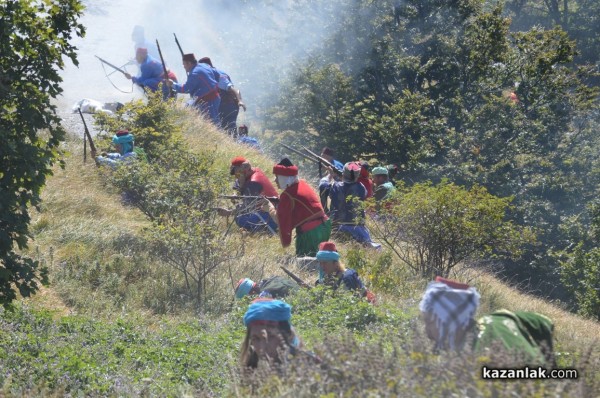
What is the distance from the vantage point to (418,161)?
1659 cm

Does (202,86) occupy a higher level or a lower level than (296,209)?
higher

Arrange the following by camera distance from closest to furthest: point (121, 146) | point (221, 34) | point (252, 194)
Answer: point (252, 194)
point (121, 146)
point (221, 34)

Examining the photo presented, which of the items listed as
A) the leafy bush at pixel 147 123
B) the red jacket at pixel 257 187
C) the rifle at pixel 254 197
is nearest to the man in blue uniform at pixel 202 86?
the leafy bush at pixel 147 123

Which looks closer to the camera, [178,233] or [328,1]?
[178,233]

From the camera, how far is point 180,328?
24.5 ft

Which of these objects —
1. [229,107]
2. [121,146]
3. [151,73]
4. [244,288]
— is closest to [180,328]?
[244,288]

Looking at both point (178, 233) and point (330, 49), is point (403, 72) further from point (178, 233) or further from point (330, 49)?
point (178, 233)

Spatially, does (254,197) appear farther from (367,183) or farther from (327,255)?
(327,255)

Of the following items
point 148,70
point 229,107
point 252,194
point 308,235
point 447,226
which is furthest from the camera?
point 229,107

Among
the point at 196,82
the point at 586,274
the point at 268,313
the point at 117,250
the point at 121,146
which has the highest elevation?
the point at 196,82

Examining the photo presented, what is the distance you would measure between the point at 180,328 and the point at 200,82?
28.5ft

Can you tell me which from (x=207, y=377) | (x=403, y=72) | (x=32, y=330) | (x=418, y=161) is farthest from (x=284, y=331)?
(x=403, y=72)

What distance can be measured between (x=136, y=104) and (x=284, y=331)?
8.34 meters

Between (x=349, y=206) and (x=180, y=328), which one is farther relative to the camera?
(x=349, y=206)
